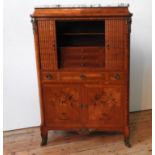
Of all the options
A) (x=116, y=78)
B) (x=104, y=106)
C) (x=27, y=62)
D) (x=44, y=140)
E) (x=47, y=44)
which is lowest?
(x=44, y=140)

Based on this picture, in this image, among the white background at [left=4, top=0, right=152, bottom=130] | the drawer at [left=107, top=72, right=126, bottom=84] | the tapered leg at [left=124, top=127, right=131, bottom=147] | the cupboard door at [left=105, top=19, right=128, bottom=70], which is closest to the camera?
the cupboard door at [left=105, top=19, right=128, bottom=70]

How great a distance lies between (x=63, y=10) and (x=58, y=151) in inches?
49.1

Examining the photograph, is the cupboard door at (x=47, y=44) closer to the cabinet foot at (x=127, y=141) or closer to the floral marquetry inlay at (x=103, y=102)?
the floral marquetry inlay at (x=103, y=102)

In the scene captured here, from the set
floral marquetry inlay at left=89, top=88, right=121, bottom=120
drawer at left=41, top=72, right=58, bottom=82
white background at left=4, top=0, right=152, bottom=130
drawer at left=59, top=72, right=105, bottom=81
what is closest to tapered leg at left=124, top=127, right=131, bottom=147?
floral marquetry inlay at left=89, top=88, right=121, bottom=120

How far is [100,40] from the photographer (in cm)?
249

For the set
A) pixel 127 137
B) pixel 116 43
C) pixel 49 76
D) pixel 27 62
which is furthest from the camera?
pixel 27 62

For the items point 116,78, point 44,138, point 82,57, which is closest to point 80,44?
point 82,57

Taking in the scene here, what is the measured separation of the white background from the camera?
252cm

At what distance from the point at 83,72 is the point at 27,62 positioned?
2.29 ft

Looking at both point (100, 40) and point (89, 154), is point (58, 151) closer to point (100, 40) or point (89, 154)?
point (89, 154)

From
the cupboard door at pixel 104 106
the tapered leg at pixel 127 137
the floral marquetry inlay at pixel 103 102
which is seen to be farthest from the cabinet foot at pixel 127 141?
the floral marquetry inlay at pixel 103 102

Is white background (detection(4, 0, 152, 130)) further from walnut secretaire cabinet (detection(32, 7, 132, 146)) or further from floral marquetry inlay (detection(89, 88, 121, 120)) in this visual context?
floral marquetry inlay (detection(89, 88, 121, 120))

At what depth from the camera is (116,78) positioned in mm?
2223

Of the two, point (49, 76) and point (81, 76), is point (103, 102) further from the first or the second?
point (49, 76)
